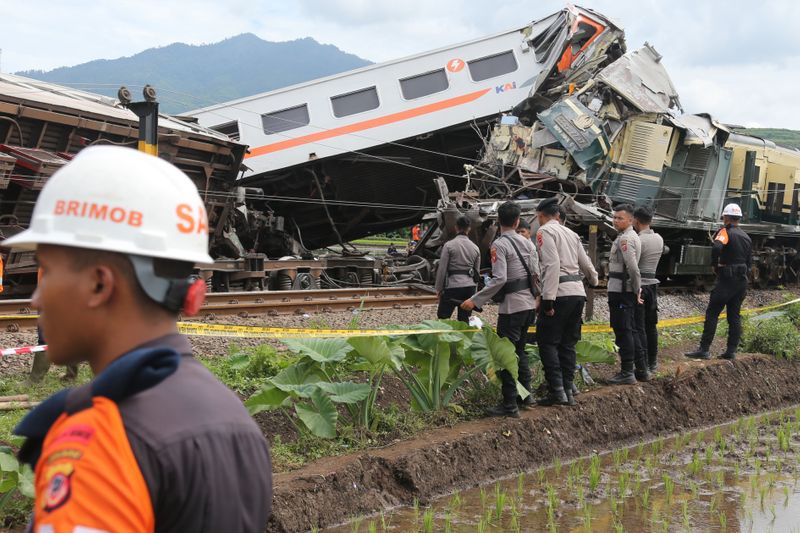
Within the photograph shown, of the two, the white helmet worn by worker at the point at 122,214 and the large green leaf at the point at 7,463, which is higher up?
the white helmet worn by worker at the point at 122,214

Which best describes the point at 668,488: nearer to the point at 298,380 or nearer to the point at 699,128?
the point at 298,380

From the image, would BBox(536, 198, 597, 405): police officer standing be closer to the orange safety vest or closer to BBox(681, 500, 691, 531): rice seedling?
BBox(681, 500, 691, 531): rice seedling

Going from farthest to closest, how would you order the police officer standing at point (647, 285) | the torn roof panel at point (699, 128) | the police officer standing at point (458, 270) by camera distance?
the torn roof panel at point (699, 128), the police officer standing at point (458, 270), the police officer standing at point (647, 285)

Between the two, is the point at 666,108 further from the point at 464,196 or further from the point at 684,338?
the point at 684,338

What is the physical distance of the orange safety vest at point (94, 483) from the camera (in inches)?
52.3

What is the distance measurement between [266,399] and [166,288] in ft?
14.0

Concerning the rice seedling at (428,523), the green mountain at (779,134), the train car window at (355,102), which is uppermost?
the green mountain at (779,134)

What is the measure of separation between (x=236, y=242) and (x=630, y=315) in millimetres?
8898

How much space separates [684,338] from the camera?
1242cm

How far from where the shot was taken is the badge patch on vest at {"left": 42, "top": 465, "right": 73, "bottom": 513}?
1340 mm

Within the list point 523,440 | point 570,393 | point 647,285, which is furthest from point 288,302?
point 523,440

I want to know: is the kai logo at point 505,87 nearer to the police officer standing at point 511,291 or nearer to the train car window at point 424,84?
the train car window at point 424,84

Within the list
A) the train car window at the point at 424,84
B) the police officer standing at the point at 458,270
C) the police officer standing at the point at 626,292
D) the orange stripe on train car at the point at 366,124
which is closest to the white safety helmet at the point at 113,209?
the police officer standing at the point at 626,292

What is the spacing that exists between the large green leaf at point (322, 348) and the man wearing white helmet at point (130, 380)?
4330mm
